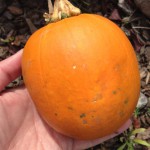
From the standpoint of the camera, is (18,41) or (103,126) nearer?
(103,126)

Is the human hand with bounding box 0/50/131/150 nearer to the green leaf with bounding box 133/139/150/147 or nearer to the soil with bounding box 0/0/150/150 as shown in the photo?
the green leaf with bounding box 133/139/150/147

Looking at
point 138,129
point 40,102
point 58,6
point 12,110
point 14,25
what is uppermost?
point 58,6

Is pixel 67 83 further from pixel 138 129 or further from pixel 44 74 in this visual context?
pixel 138 129

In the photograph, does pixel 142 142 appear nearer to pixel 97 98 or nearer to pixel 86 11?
pixel 97 98

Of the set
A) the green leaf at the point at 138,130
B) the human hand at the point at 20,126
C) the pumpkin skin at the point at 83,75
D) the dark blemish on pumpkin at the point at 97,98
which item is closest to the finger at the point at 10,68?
the human hand at the point at 20,126

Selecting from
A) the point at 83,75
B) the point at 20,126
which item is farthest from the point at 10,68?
the point at 83,75

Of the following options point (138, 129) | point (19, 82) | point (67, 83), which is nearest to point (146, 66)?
point (138, 129)
